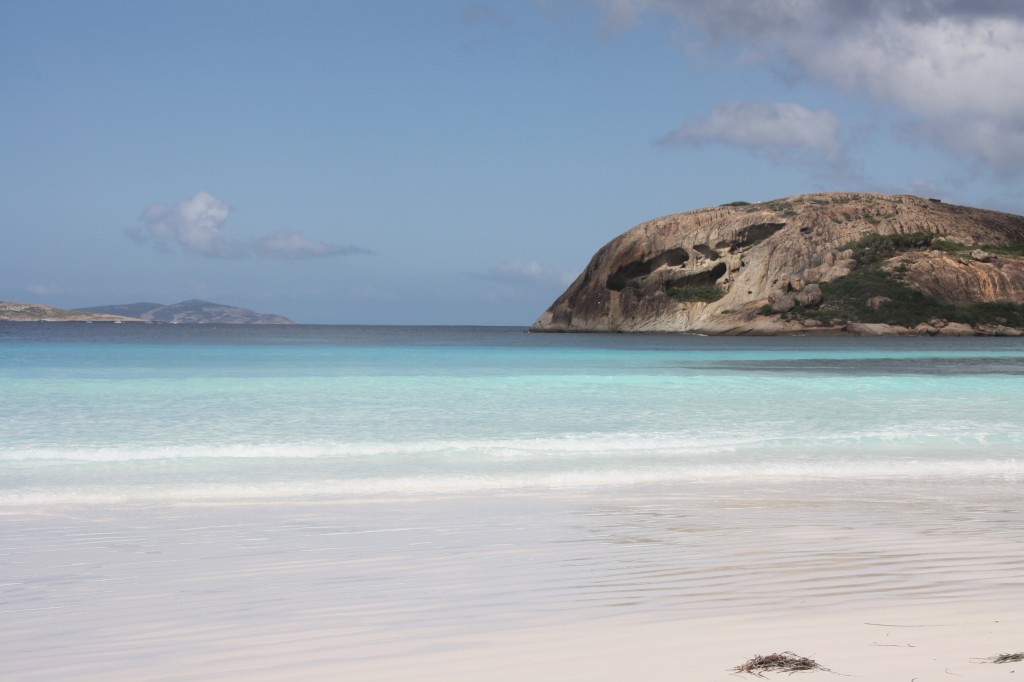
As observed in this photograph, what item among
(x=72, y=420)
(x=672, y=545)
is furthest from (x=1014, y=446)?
(x=72, y=420)

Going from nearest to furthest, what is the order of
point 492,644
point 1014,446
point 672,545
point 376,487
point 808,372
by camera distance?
point 492,644 → point 672,545 → point 376,487 → point 1014,446 → point 808,372

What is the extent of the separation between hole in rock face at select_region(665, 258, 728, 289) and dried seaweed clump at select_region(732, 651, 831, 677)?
320 feet

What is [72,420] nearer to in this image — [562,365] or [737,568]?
[737,568]

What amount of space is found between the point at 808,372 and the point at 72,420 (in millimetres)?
21946

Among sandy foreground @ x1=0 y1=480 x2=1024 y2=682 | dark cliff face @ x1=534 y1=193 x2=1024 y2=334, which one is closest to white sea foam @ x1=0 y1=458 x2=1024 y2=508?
sandy foreground @ x1=0 y1=480 x2=1024 y2=682

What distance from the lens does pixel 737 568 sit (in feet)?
16.8

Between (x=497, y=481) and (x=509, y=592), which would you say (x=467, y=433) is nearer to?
(x=497, y=481)

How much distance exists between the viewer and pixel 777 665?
3.34 metres

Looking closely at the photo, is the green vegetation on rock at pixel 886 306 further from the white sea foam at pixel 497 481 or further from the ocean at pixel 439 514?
the white sea foam at pixel 497 481

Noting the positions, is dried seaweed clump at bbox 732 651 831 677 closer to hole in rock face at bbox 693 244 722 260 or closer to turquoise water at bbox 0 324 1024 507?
turquoise water at bbox 0 324 1024 507

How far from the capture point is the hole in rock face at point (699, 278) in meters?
99.2

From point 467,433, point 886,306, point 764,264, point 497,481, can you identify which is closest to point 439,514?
point 497,481

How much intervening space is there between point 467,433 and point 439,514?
6.24 meters

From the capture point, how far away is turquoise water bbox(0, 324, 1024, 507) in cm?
977
